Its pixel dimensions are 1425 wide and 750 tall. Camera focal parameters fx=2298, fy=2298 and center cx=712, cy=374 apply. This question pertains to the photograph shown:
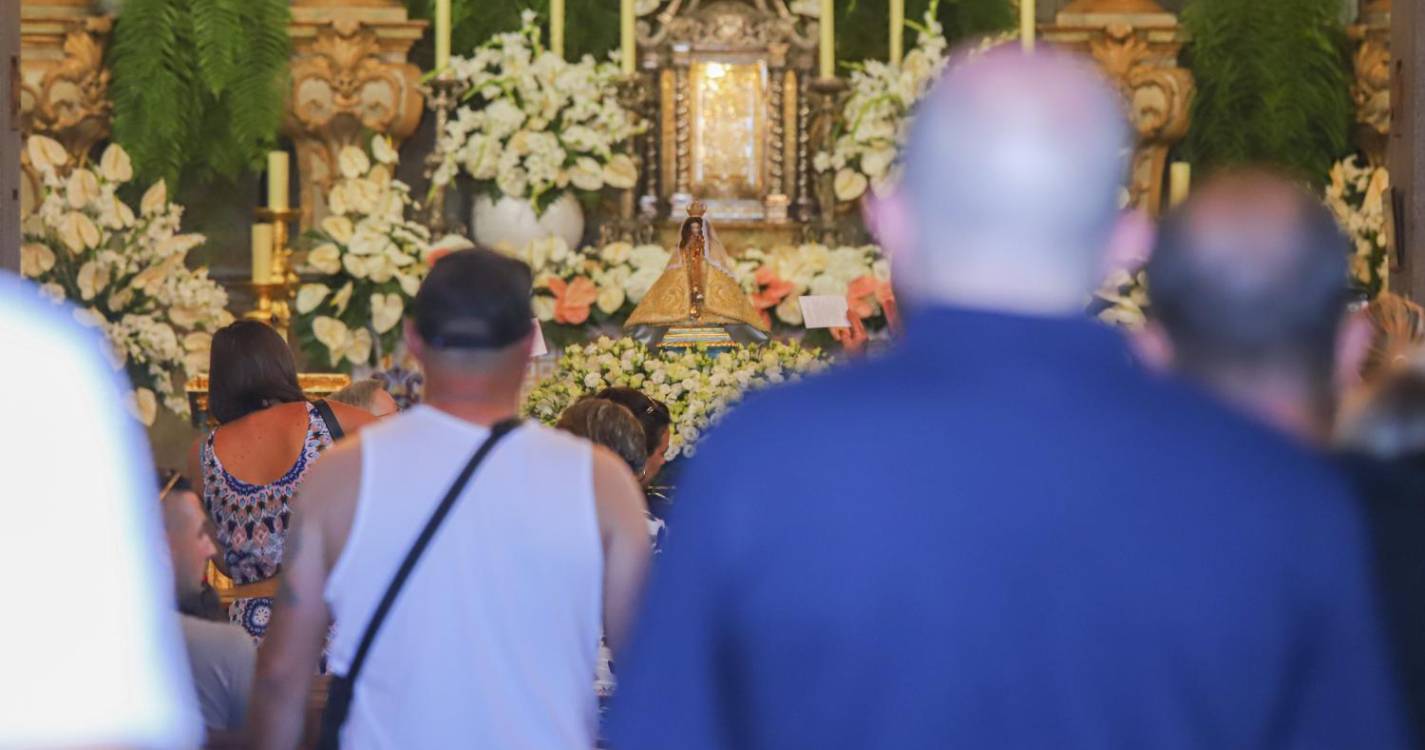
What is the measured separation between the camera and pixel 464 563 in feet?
9.20

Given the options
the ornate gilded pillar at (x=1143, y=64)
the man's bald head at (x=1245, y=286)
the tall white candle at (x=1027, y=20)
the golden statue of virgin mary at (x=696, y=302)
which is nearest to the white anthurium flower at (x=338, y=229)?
the golden statue of virgin mary at (x=696, y=302)

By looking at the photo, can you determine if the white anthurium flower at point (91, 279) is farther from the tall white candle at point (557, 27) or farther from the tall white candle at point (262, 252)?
the tall white candle at point (557, 27)

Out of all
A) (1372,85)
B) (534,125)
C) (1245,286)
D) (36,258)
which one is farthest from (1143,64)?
(1245,286)

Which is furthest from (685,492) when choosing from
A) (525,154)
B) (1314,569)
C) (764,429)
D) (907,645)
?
(525,154)

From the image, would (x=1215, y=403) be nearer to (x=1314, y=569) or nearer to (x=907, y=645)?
(x=1314, y=569)

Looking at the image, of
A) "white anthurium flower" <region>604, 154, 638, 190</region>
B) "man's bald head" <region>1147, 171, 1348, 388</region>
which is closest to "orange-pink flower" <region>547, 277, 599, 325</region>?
"white anthurium flower" <region>604, 154, 638, 190</region>

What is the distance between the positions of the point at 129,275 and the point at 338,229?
77 cm

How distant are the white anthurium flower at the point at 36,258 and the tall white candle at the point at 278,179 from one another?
1.03 meters

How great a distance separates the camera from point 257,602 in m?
4.56

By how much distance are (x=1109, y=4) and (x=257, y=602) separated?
19.6ft

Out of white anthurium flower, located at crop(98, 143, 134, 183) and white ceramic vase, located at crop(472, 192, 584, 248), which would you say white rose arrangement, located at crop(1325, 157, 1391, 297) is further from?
white anthurium flower, located at crop(98, 143, 134, 183)

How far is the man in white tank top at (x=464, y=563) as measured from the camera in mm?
2803

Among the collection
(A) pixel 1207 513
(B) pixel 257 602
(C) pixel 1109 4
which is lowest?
(B) pixel 257 602

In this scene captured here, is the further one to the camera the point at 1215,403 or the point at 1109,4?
the point at 1109,4
